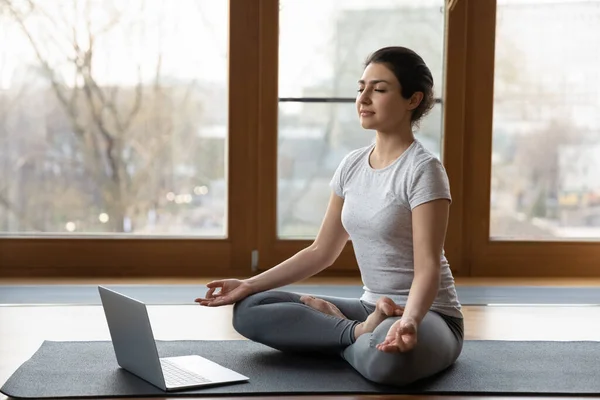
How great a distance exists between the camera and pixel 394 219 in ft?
8.16

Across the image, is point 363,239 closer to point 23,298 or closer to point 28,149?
point 23,298

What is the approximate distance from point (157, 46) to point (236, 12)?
0.40 meters

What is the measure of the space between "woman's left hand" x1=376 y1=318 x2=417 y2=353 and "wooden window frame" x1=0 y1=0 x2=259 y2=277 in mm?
2164

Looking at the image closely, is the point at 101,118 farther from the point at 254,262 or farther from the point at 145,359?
the point at 145,359

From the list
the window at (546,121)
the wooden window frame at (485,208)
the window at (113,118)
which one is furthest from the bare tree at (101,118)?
the window at (546,121)

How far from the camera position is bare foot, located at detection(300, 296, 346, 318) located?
2.64 metres

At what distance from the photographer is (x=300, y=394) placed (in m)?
2.29

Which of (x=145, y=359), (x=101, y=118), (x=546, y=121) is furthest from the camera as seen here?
(x=546, y=121)

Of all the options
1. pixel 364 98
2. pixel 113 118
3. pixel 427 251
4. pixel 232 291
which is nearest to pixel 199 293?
pixel 113 118

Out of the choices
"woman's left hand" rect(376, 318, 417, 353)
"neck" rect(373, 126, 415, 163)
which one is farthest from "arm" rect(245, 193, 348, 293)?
"woman's left hand" rect(376, 318, 417, 353)

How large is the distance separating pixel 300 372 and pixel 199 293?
1429 millimetres

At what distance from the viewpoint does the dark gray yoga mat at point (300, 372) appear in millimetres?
2312

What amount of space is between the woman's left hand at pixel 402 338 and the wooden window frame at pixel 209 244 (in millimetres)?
2164

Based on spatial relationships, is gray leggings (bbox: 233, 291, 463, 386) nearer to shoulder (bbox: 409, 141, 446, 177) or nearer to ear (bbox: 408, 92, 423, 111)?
shoulder (bbox: 409, 141, 446, 177)
